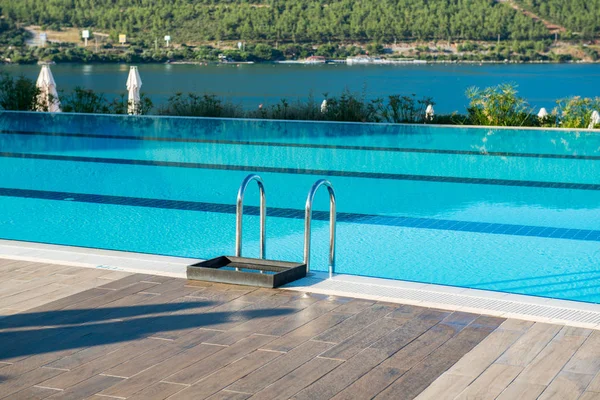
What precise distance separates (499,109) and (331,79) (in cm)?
5506

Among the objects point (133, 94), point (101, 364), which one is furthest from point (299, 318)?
point (133, 94)

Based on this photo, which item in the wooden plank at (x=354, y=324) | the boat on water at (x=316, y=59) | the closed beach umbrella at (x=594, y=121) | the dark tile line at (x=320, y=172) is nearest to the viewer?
the wooden plank at (x=354, y=324)

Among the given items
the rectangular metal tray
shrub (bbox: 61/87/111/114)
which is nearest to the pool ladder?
the rectangular metal tray

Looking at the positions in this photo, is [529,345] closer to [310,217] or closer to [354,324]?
[354,324]

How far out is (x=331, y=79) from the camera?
6738 centimetres

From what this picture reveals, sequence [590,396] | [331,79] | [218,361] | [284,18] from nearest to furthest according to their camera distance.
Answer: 1. [590,396]
2. [218,361]
3. [331,79]
4. [284,18]

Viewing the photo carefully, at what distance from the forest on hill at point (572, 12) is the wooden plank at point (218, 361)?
7489cm

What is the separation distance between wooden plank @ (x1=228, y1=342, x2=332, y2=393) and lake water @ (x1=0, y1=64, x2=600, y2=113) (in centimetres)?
4129

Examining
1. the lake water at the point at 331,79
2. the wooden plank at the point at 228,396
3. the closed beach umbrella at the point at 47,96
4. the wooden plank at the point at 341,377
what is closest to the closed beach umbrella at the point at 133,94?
the closed beach umbrella at the point at 47,96

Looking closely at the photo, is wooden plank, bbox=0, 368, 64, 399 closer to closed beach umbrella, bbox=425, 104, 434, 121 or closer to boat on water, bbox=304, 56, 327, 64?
closed beach umbrella, bbox=425, 104, 434, 121

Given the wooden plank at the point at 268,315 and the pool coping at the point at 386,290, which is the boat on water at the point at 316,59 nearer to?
the pool coping at the point at 386,290

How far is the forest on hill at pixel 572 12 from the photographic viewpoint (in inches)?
2881

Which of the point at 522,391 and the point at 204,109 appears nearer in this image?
the point at 522,391

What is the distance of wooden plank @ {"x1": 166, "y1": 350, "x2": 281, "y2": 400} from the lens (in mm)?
3014
